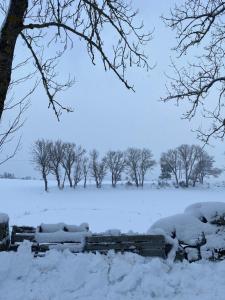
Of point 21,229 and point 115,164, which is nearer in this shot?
point 21,229

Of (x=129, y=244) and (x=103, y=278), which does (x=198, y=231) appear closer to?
(x=129, y=244)

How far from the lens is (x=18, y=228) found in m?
9.97

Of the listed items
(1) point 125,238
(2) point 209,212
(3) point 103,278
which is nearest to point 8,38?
(3) point 103,278

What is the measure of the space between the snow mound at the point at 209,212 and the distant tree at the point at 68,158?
3278 inches

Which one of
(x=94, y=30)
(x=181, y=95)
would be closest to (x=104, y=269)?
(x=94, y=30)

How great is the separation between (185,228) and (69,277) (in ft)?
9.91

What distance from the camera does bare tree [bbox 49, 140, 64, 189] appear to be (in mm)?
90500

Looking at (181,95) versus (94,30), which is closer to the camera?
(94,30)

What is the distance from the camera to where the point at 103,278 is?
671 cm

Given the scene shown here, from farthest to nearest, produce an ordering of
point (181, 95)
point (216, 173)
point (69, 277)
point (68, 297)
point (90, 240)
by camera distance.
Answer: point (216, 173)
point (181, 95)
point (90, 240)
point (69, 277)
point (68, 297)

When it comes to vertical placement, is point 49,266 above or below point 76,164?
below

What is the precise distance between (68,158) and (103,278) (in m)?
89.0

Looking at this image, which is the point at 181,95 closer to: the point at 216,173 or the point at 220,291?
the point at 220,291

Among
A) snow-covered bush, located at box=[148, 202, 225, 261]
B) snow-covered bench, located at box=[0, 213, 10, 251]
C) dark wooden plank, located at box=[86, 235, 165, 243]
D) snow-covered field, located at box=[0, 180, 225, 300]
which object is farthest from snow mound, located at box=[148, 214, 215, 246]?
snow-covered bench, located at box=[0, 213, 10, 251]
